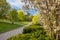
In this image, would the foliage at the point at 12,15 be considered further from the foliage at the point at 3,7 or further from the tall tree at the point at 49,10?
the tall tree at the point at 49,10

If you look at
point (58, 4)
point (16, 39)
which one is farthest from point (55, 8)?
point (16, 39)

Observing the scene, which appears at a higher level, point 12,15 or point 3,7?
point 3,7

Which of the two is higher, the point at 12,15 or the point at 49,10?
the point at 49,10

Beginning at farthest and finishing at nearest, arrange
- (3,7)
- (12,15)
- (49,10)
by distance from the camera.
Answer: (12,15) < (3,7) < (49,10)

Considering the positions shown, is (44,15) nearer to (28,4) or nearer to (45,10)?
(45,10)

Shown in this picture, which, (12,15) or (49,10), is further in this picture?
(12,15)

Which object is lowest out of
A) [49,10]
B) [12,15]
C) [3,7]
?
[12,15]

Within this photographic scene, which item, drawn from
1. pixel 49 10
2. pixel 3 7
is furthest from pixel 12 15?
pixel 49 10

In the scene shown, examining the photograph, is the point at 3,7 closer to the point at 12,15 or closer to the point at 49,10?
the point at 12,15

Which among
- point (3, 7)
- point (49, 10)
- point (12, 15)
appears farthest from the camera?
point (12, 15)

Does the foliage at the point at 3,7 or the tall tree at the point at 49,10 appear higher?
the tall tree at the point at 49,10

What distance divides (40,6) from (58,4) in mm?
431

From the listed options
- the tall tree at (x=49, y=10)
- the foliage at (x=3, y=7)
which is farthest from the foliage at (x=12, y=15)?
the tall tree at (x=49, y=10)

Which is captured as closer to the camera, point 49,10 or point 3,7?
point 49,10
